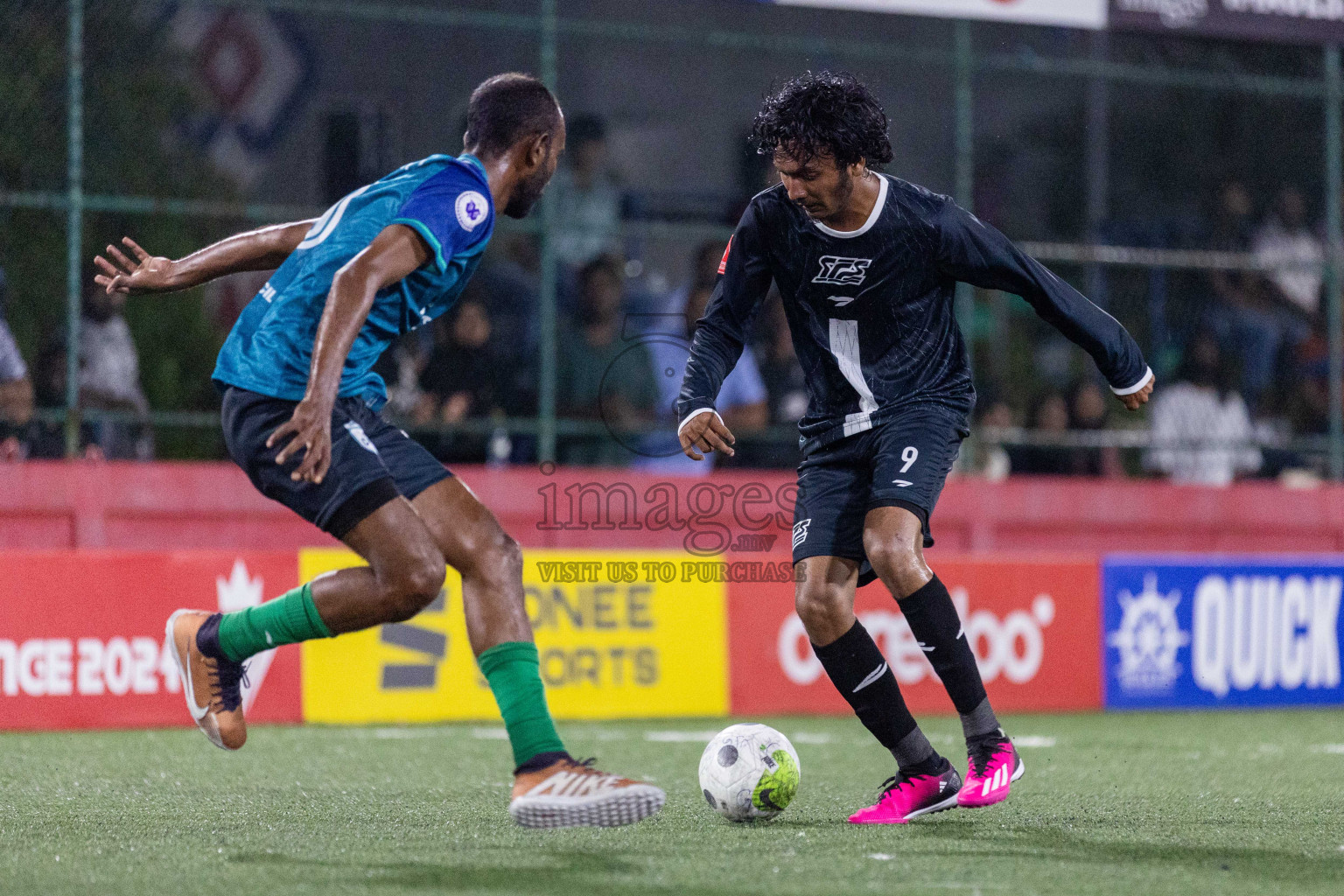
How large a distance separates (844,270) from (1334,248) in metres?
8.41

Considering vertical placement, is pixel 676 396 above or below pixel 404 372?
below

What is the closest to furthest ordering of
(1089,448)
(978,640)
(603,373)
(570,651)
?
(570,651)
(978,640)
(603,373)
(1089,448)

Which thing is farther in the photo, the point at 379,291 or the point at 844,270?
the point at 844,270

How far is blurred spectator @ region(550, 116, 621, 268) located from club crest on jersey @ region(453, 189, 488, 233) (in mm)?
6197

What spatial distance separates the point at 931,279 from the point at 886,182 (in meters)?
0.33

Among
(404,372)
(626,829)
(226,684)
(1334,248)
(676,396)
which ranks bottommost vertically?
(626,829)

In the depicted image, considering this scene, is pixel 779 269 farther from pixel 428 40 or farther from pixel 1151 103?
pixel 1151 103

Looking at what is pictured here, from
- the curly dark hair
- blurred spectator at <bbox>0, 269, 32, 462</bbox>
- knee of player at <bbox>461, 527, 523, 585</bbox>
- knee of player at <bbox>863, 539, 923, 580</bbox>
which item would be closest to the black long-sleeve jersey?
the curly dark hair

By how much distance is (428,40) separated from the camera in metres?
11.2

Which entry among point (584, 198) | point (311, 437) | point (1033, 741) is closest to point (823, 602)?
point (311, 437)

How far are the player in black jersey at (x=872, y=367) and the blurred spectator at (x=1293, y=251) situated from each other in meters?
7.68

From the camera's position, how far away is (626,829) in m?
4.88

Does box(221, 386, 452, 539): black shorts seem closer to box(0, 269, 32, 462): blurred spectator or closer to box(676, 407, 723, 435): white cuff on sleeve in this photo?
box(676, 407, 723, 435): white cuff on sleeve

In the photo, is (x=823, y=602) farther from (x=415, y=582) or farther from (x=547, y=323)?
(x=547, y=323)
